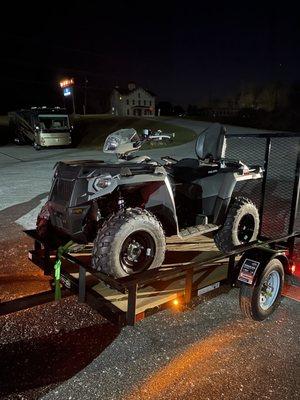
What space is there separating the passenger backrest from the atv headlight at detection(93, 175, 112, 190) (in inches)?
78.5

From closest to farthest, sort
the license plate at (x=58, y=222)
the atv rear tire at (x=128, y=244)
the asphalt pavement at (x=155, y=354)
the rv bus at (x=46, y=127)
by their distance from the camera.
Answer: the asphalt pavement at (x=155, y=354)
the atv rear tire at (x=128, y=244)
the license plate at (x=58, y=222)
the rv bus at (x=46, y=127)

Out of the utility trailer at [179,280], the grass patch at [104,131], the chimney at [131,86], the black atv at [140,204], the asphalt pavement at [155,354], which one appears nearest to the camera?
the asphalt pavement at [155,354]

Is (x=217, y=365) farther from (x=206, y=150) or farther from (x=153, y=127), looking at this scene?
(x=153, y=127)

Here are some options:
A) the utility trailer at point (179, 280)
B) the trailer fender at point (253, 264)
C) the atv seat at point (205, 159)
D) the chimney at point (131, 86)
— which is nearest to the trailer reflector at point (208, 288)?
the utility trailer at point (179, 280)

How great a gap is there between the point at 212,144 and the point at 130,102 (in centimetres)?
9476

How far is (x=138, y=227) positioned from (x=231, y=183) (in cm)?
182

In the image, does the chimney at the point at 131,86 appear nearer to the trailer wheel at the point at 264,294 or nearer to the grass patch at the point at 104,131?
the grass patch at the point at 104,131

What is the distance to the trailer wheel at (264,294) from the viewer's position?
395 cm

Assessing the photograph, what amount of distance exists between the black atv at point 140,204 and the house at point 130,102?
91850mm

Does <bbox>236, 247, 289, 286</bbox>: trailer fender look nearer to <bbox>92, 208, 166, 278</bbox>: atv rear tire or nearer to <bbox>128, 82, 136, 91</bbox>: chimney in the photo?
<bbox>92, 208, 166, 278</bbox>: atv rear tire

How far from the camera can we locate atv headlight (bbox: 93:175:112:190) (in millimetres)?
3725

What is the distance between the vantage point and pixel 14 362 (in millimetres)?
3393

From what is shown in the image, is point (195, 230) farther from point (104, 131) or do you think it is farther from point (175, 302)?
point (104, 131)

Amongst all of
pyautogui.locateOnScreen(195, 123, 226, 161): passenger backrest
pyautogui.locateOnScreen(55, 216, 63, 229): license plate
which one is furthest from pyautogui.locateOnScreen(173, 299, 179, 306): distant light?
pyautogui.locateOnScreen(195, 123, 226, 161): passenger backrest
